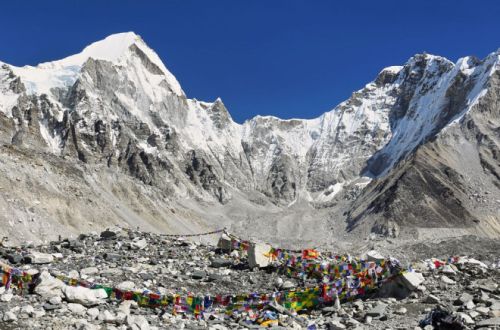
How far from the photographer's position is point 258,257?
2695 centimetres

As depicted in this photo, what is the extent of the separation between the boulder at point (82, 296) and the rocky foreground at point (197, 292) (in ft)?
0.10

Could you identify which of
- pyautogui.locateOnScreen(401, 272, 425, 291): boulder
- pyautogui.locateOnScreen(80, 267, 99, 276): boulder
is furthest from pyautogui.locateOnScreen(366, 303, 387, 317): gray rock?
pyautogui.locateOnScreen(80, 267, 99, 276): boulder

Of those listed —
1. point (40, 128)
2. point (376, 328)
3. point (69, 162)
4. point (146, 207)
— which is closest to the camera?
point (376, 328)

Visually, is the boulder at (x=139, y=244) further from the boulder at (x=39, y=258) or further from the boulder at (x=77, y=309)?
the boulder at (x=77, y=309)

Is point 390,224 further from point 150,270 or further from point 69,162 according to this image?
point 150,270

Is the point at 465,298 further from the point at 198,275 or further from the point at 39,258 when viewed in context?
the point at 39,258

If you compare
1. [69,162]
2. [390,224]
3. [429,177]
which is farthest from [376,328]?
[429,177]

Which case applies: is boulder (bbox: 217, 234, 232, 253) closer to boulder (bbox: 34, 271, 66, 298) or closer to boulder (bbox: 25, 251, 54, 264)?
boulder (bbox: 25, 251, 54, 264)

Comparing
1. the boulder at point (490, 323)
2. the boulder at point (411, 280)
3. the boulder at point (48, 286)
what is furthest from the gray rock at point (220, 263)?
the boulder at point (490, 323)

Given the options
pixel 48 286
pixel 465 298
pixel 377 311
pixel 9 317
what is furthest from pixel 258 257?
pixel 9 317

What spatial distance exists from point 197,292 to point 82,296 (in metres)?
5.96

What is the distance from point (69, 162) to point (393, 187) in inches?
3312

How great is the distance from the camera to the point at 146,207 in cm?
12000

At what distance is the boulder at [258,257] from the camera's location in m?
26.8
